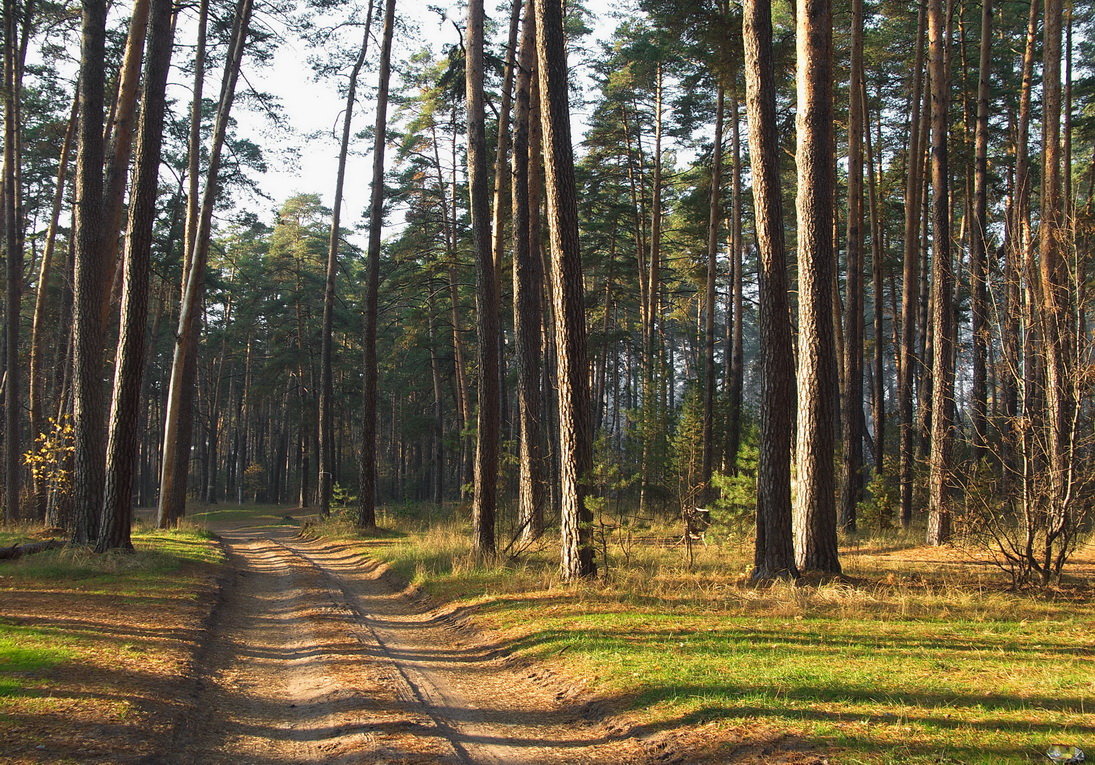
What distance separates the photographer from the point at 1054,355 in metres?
8.52

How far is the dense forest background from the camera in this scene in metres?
9.06

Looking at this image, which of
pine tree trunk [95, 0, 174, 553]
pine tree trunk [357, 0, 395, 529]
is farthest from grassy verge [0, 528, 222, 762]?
pine tree trunk [357, 0, 395, 529]

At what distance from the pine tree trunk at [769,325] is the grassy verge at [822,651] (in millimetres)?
731

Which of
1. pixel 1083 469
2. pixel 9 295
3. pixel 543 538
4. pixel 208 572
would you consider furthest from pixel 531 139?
pixel 9 295

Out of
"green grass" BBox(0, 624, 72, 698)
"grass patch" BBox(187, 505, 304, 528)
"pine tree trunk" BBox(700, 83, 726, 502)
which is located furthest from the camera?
"grass patch" BBox(187, 505, 304, 528)

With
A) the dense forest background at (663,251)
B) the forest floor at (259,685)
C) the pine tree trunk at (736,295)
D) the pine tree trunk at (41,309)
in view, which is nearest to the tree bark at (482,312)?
the dense forest background at (663,251)

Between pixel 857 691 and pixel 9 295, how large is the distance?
67.3 ft

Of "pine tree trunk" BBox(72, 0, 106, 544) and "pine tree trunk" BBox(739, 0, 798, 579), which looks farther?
"pine tree trunk" BBox(72, 0, 106, 544)

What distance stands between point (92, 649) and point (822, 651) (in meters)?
5.96

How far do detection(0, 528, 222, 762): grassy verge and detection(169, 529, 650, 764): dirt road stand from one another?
0.98ft

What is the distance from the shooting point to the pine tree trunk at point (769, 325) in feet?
29.0

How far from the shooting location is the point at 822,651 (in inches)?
226

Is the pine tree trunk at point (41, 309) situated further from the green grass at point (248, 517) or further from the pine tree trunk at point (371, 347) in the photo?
the pine tree trunk at point (371, 347)

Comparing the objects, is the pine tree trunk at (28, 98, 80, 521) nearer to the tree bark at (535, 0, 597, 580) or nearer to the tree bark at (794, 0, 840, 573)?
the tree bark at (535, 0, 597, 580)
